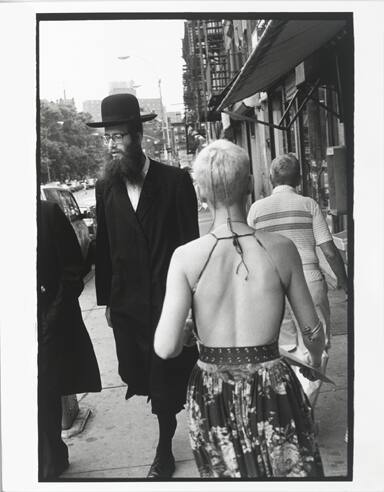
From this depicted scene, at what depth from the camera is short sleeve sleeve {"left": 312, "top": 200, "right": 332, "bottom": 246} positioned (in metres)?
3.77

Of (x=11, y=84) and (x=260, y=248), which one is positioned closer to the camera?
(x=260, y=248)

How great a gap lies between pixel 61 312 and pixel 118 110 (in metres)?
1.14

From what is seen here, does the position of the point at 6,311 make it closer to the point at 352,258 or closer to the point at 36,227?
the point at 36,227

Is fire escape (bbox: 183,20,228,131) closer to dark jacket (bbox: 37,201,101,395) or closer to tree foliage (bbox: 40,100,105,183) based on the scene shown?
tree foliage (bbox: 40,100,105,183)

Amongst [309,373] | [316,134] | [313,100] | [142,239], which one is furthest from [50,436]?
[316,134]

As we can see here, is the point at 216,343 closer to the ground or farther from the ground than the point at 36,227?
closer to the ground

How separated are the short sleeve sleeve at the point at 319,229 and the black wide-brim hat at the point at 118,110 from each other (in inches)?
47.6

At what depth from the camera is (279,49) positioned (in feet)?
14.4

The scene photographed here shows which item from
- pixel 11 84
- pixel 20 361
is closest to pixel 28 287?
pixel 20 361

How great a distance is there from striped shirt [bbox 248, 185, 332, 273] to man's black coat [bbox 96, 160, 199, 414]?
64 centimetres

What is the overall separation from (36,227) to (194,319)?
1.23 meters

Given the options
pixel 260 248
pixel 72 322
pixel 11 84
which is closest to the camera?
pixel 260 248

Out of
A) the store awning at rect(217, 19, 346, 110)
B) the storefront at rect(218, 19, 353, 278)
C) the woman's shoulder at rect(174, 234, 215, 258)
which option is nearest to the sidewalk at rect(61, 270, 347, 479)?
the storefront at rect(218, 19, 353, 278)

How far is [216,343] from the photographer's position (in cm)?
250
